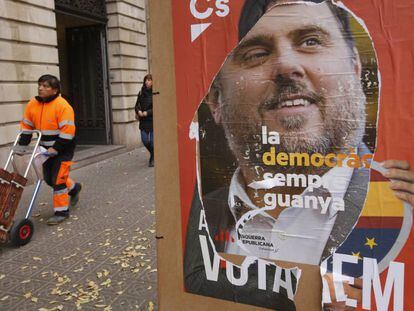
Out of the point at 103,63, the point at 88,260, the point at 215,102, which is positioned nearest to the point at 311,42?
the point at 215,102

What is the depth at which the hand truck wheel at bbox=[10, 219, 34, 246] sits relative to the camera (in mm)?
4926

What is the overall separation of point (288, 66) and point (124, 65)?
12.0 m

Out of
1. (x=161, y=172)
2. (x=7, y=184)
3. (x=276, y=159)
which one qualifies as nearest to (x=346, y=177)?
(x=276, y=159)

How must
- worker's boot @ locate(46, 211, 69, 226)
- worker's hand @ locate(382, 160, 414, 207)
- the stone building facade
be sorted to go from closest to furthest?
worker's hand @ locate(382, 160, 414, 207)
worker's boot @ locate(46, 211, 69, 226)
the stone building facade

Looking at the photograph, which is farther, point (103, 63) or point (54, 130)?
point (103, 63)

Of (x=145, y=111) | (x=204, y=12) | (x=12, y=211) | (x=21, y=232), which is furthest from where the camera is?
(x=145, y=111)

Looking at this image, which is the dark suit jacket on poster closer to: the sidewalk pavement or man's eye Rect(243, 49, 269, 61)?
man's eye Rect(243, 49, 269, 61)

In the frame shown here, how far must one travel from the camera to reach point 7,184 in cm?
468

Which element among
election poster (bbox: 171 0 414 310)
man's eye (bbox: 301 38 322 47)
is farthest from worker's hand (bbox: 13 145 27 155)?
man's eye (bbox: 301 38 322 47)

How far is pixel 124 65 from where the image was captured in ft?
43.5

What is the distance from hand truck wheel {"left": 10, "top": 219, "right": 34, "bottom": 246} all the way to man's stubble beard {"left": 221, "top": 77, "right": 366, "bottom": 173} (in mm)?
3831

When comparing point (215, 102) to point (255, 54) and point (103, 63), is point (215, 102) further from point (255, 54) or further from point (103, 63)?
point (103, 63)

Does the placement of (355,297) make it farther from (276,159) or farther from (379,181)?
(276,159)

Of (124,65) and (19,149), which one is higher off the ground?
(124,65)
